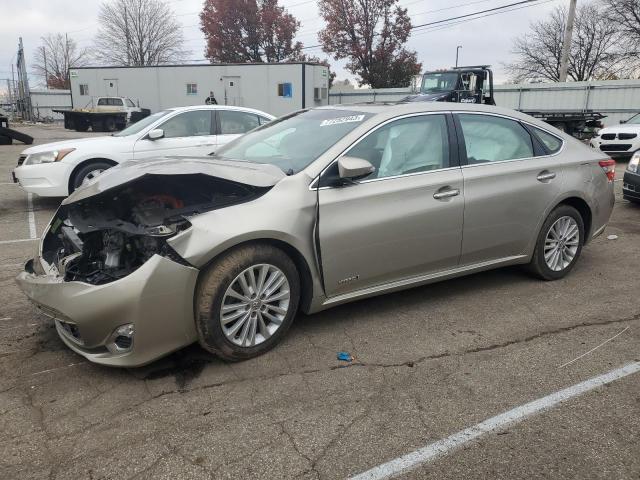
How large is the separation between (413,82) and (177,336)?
52.4 feet

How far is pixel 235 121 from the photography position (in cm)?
877

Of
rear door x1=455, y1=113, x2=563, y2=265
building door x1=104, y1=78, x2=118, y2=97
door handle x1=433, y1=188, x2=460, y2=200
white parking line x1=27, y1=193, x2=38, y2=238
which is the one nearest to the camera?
door handle x1=433, y1=188, x2=460, y2=200

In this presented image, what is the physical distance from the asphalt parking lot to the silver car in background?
0.26 metres

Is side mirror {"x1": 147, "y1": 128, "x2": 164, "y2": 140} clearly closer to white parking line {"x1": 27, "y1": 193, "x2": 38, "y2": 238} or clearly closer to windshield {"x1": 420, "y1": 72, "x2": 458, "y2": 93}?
white parking line {"x1": 27, "y1": 193, "x2": 38, "y2": 238}

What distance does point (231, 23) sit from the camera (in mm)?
49375

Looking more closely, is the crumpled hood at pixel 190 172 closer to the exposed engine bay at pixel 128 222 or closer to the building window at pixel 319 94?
the exposed engine bay at pixel 128 222

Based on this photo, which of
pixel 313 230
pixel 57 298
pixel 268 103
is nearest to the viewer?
pixel 57 298

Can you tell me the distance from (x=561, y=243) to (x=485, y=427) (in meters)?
2.73

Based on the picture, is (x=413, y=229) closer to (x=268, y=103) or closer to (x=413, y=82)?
(x=413, y=82)

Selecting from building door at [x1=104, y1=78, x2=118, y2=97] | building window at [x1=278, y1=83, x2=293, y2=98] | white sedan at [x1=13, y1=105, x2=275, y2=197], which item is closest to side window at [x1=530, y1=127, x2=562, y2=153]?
white sedan at [x1=13, y1=105, x2=275, y2=197]

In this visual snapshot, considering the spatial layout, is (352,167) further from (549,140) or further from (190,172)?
(549,140)

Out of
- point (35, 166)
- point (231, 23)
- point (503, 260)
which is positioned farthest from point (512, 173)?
point (231, 23)

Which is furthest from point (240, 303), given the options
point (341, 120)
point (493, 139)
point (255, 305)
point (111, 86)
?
point (111, 86)

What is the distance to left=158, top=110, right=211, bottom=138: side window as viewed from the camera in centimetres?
835
